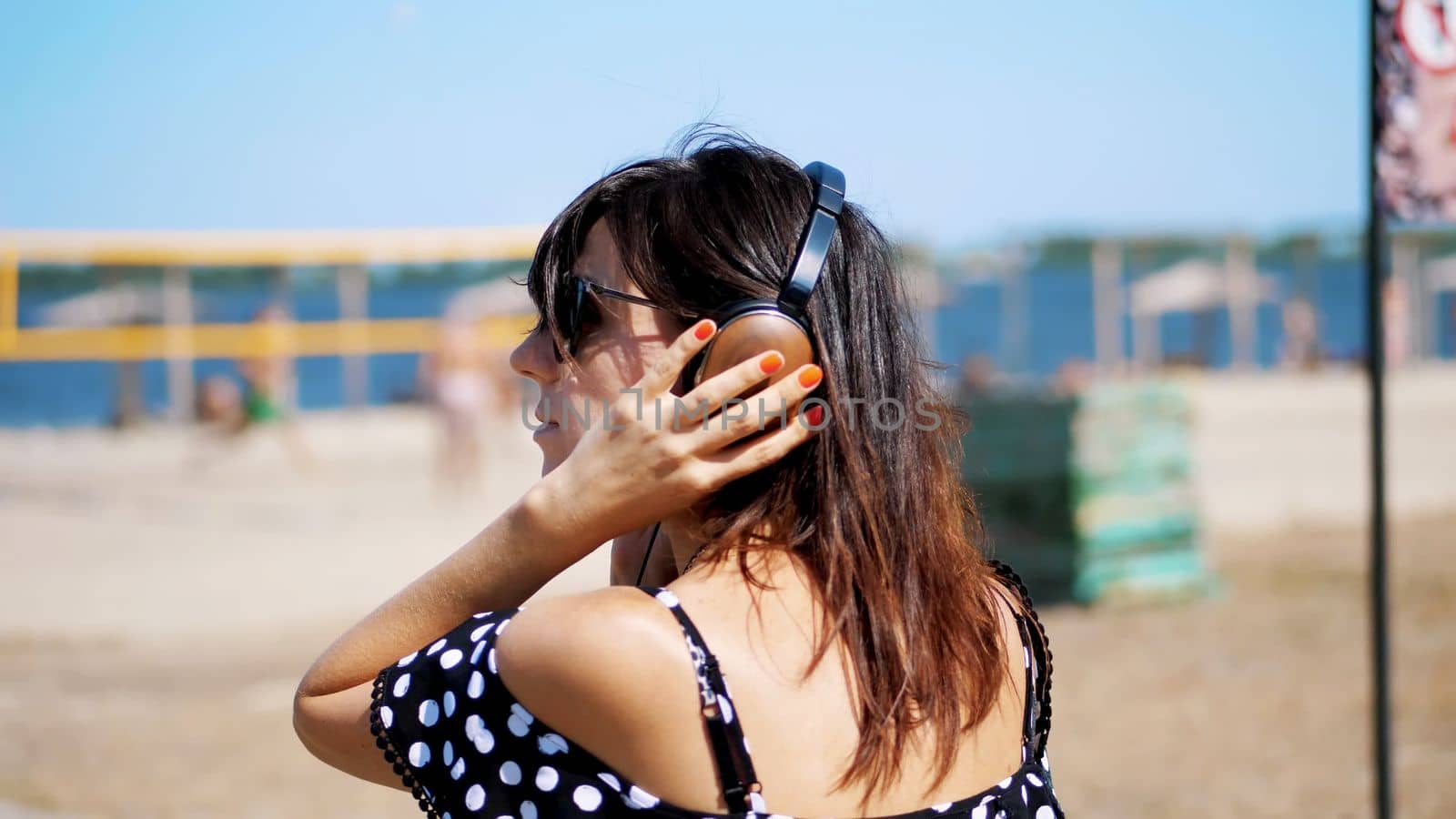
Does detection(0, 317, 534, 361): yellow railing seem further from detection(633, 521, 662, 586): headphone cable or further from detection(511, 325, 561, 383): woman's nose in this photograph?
detection(511, 325, 561, 383): woman's nose

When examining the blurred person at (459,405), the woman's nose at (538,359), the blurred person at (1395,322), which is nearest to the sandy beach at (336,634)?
the blurred person at (459,405)

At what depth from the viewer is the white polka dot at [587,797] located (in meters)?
1.04

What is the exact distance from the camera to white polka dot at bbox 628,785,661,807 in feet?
3.39

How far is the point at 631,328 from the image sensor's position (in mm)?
1260

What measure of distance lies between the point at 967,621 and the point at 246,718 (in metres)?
4.69

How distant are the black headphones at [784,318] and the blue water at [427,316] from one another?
57.1ft

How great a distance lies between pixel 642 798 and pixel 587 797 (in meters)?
0.05

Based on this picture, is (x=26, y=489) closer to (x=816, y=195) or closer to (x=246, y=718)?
(x=246, y=718)

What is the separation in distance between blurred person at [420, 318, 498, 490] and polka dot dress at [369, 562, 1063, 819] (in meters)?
10.8

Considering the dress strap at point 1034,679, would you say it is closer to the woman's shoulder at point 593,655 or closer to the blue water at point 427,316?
the woman's shoulder at point 593,655

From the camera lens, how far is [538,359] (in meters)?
1.33

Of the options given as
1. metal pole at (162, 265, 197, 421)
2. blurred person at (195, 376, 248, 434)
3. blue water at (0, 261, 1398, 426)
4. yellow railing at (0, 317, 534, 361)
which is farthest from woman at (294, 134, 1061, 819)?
metal pole at (162, 265, 197, 421)

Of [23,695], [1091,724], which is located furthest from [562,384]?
[23,695]

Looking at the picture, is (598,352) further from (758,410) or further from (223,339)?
(223,339)
